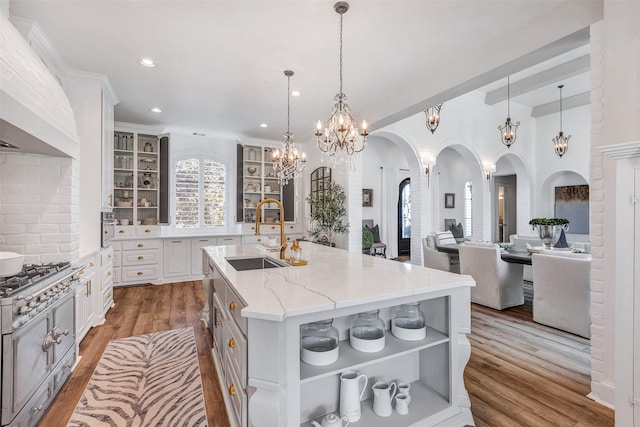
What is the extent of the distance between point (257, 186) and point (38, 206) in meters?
4.29

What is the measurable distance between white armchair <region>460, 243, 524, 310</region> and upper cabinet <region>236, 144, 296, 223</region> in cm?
376

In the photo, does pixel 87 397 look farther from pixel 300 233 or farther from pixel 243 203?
pixel 300 233

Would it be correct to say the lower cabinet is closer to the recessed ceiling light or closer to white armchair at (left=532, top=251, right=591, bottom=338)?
the recessed ceiling light

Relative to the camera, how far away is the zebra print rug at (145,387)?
1.91m

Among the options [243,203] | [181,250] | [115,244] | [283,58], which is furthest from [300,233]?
[283,58]

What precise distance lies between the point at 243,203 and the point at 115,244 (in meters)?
2.33

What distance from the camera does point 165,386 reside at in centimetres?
227

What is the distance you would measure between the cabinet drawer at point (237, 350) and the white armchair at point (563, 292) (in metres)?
3.37

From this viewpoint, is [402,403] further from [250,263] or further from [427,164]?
[427,164]

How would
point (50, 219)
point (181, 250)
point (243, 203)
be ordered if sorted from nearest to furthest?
1. point (50, 219)
2. point (181, 250)
3. point (243, 203)

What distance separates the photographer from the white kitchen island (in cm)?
128

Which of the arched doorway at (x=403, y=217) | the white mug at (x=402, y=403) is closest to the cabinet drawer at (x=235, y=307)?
the white mug at (x=402, y=403)

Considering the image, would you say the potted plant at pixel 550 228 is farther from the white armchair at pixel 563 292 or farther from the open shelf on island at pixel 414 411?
the open shelf on island at pixel 414 411

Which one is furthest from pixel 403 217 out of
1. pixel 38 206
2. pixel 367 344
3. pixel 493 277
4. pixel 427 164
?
pixel 38 206
